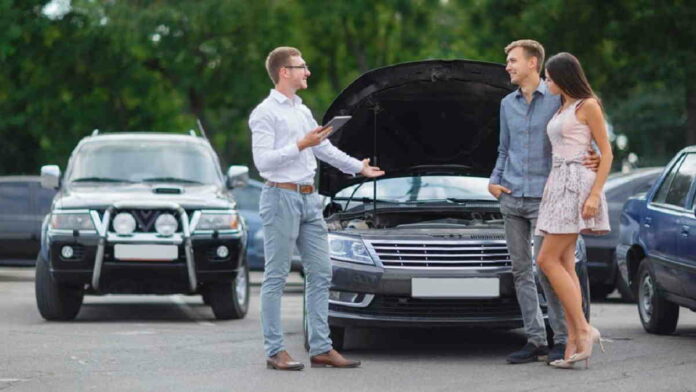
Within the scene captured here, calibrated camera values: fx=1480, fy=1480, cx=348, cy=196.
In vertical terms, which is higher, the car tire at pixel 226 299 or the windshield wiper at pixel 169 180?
the windshield wiper at pixel 169 180

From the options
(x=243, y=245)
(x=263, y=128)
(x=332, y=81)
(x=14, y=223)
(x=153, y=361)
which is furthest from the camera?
(x=332, y=81)

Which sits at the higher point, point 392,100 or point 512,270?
point 392,100

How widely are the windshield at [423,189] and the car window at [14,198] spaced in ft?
38.0

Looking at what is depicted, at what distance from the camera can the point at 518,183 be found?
9.11 meters

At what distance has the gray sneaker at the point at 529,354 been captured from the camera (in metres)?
9.15

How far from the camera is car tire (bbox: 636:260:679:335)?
11.2 metres

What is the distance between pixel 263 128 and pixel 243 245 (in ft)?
14.4

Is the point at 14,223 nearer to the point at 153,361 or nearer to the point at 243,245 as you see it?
the point at 243,245

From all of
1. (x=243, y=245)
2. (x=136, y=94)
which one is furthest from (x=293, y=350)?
(x=136, y=94)

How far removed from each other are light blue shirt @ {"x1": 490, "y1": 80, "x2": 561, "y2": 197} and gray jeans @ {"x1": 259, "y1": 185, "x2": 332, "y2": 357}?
1.24 m

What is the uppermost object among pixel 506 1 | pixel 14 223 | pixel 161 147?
pixel 506 1

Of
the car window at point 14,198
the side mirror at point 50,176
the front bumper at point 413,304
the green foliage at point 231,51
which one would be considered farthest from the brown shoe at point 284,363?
the green foliage at point 231,51

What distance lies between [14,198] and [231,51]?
19.0 metres

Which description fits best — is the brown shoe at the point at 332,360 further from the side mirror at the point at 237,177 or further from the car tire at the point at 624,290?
the car tire at the point at 624,290
